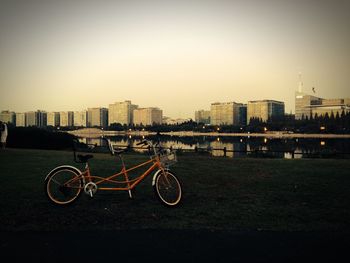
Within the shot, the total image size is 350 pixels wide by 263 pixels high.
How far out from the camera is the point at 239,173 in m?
10.7

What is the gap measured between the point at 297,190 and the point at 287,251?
14.3 feet

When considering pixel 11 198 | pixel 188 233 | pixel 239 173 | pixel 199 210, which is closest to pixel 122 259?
pixel 188 233

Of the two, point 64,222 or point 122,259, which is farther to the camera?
point 64,222

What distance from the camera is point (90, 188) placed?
5992 mm

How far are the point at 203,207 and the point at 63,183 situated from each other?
2.79m

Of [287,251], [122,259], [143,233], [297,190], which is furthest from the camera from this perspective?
[297,190]

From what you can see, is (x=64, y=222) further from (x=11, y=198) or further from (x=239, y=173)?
(x=239, y=173)

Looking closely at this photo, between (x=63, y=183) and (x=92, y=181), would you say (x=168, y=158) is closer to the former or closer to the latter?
(x=92, y=181)

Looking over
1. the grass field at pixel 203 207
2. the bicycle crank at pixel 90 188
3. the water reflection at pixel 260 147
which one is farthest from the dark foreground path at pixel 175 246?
the water reflection at pixel 260 147

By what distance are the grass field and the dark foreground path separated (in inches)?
13.2

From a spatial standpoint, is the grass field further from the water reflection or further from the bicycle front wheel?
the water reflection

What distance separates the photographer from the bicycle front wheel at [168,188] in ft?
19.9

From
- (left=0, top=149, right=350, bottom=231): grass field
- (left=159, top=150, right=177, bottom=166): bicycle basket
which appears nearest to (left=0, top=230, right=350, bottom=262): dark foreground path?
(left=0, top=149, right=350, bottom=231): grass field

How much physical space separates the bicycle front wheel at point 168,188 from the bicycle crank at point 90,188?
1.20 metres
